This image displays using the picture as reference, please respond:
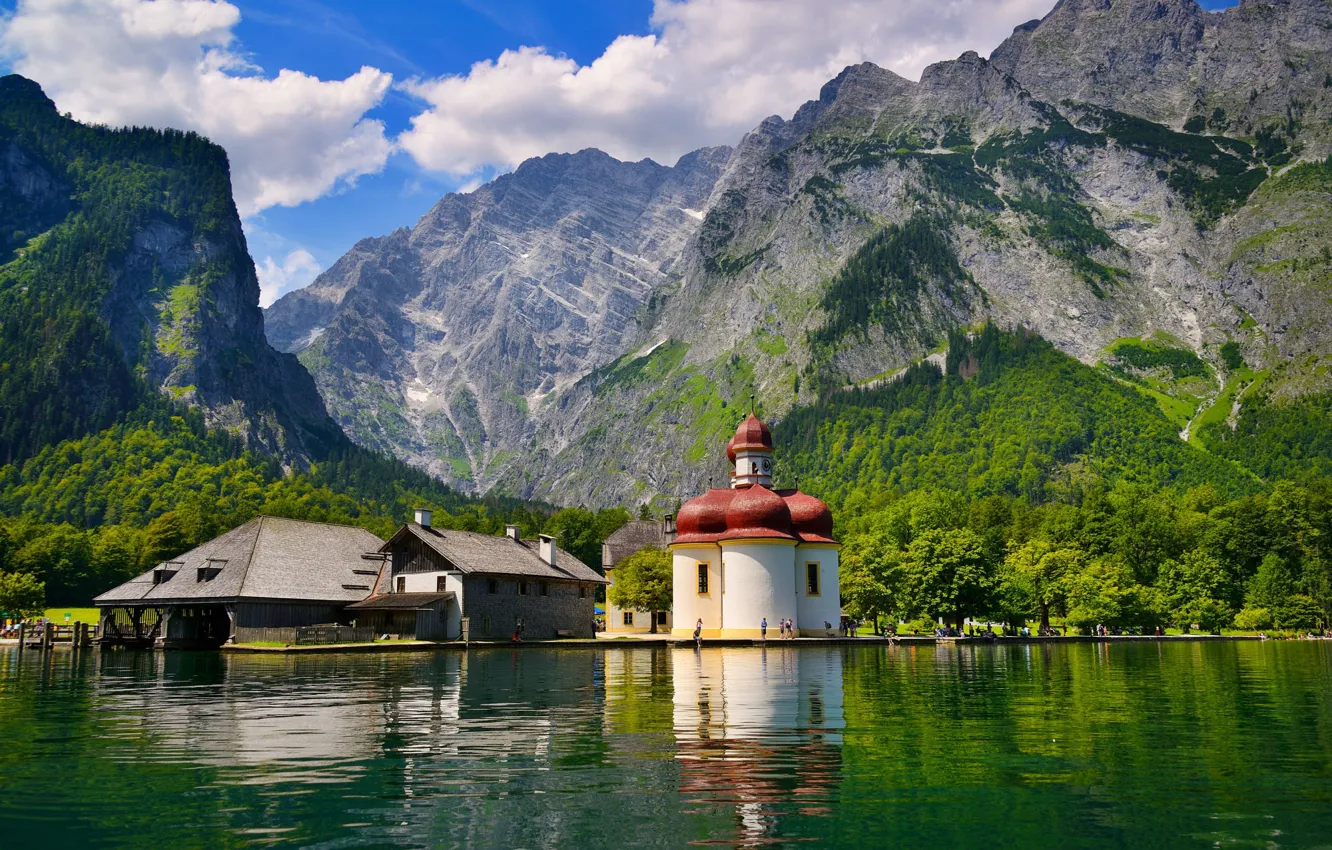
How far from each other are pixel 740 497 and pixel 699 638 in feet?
43.5

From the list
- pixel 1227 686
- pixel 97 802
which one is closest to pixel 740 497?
pixel 1227 686

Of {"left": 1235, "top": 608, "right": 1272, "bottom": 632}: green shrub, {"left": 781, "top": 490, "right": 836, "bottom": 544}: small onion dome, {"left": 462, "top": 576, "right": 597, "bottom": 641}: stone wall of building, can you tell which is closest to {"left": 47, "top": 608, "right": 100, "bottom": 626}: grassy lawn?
{"left": 462, "top": 576, "right": 597, "bottom": 641}: stone wall of building

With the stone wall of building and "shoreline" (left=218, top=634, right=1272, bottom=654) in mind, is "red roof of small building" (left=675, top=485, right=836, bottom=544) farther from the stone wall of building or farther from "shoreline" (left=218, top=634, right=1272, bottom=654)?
the stone wall of building

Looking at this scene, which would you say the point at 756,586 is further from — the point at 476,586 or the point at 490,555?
the point at 490,555

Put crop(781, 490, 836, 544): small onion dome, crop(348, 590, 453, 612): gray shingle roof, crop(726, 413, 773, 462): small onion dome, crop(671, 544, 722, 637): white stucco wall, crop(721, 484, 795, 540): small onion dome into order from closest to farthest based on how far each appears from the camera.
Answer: crop(348, 590, 453, 612): gray shingle roof, crop(721, 484, 795, 540): small onion dome, crop(671, 544, 722, 637): white stucco wall, crop(781, 490, 836, 544): small onion dome, crop(726, 413, 773, 462): small onion dome

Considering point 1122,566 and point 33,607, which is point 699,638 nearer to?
point 1122,566

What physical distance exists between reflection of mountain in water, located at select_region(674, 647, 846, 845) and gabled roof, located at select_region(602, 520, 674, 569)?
86077 mm

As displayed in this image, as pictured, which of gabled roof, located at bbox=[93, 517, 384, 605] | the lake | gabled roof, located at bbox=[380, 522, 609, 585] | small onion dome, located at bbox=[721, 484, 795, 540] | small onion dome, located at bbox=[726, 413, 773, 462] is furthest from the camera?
small onion dome, located at bbox=[726, 413, 773, 462]

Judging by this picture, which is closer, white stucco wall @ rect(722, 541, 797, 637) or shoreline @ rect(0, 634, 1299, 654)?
shoreline @ rect(0, 634, 1299, 654)

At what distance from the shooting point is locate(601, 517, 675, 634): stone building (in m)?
121

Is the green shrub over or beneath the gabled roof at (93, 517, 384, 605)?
beneath

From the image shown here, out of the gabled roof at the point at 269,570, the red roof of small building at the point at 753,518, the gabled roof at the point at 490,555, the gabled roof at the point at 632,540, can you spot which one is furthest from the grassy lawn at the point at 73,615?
the red roof of small building at the point at 753,518

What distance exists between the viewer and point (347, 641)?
76188 millimetres

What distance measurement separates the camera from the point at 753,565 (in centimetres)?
8056
